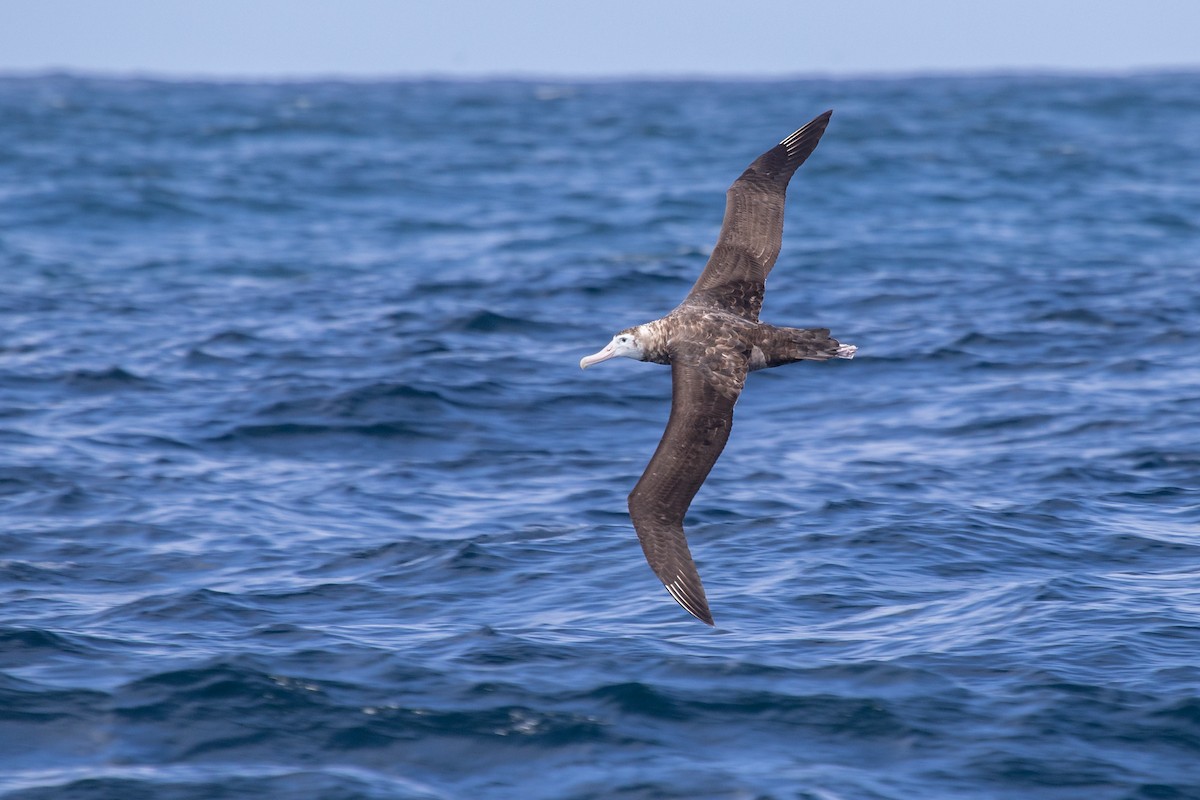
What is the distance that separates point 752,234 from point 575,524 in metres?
2.94

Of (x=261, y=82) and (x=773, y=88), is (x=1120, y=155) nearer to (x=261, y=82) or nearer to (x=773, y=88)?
(x=773, y=88)

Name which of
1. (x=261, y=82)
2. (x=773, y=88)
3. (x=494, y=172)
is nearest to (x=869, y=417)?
(x=494, y=172)

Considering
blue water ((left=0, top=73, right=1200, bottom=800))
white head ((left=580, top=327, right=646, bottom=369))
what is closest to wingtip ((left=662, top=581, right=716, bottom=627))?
A: blue water ((left=0, top=73, right=1200, bottom=800))

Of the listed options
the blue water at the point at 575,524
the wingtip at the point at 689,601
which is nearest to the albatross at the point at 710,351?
the wingtip at the point at 689,601

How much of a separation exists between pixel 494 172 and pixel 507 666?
116 ft

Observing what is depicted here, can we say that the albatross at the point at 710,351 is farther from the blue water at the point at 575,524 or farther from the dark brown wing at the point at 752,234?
the blue water at the point at 575,524

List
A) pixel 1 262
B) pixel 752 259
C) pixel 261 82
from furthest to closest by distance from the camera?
1. pixel 261 82
2. pixel 1 262
3. pixel 752 259

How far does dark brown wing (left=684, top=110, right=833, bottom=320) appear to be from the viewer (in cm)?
1170

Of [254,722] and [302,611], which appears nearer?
[254,722]

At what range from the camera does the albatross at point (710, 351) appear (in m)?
9.79

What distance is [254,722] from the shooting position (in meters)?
9.17

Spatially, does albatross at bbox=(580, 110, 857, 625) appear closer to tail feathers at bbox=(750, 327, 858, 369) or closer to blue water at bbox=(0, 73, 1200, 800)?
tail feathers at bbox=(750, 327, 858, 369)

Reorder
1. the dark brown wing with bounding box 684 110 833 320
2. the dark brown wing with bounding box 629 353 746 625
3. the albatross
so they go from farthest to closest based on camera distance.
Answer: the dark brown wing with bounding box 684 110 833 320
the albatross
the dark brown wing with bounding box 629 353 746 625

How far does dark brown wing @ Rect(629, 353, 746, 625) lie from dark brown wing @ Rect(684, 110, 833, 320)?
1.32 metres
